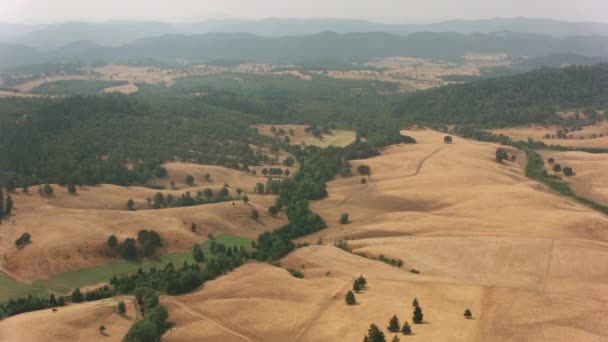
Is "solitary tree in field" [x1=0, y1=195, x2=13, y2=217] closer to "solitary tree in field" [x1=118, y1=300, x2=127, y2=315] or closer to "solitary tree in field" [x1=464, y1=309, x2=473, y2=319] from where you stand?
"solitary tree in field" [x1=118, y1=300, x2=127, y2=315]

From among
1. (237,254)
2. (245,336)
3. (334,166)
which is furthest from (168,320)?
(334,166)

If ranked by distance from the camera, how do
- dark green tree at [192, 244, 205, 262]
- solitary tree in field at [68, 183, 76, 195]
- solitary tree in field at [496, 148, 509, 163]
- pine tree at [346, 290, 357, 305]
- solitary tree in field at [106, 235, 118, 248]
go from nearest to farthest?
pine tree at [346, 290, 357, 305] → dark green tree at [192, 244, 205, 262] → solitary tree in field at [106, 235, 118, 248] → solitary tree in field at [68, 183, 76, 195] → solitary tree in field at [496, 148, 509, 163]

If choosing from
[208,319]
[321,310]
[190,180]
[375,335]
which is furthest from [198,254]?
[190,180]

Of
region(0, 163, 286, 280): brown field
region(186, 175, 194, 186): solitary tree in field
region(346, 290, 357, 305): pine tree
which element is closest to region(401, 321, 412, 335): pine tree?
region(346, 290, 357, 305): pine tree

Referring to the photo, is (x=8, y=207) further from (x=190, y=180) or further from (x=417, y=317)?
(x=417, y=317)

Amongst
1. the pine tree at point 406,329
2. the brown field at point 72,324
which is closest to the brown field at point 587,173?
the pine tree at point 406,329

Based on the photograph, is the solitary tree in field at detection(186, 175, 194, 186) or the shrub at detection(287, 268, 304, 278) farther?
the solitary tree in field at detection(186, 175, 194, 186)

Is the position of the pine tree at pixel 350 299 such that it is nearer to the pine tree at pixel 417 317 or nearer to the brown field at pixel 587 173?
the pine tree at pixel 417 317
